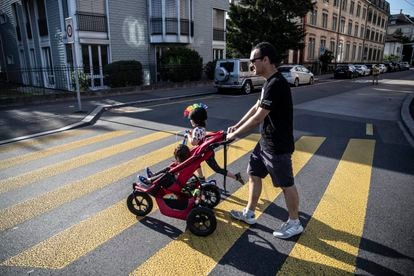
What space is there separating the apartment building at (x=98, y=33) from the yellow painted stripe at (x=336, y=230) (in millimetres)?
14657

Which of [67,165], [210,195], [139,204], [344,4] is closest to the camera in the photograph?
[139,204]

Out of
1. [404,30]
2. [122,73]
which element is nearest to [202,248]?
[122,73]

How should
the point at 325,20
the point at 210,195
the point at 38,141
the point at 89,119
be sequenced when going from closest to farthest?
the point at 210,195, the point at 38,141, the point at 89,119, the point at 325,20

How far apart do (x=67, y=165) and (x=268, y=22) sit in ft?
80.5

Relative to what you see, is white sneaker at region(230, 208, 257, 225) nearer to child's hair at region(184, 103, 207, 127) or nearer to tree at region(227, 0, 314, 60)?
child's hair at region(184, 103, 207, 127)

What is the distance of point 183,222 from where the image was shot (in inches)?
150

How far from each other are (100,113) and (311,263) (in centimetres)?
1012

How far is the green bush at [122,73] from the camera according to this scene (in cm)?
1711

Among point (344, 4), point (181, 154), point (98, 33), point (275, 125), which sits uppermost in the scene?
point (344, 4)

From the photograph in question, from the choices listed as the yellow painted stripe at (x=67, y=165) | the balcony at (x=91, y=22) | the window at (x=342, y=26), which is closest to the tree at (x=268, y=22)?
the balcony at (x=91, y=22)

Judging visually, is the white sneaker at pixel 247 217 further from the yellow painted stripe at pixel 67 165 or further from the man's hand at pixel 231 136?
the yellow painted stripe at pixel 67 165

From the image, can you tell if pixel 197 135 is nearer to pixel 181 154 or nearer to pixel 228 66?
pixel 181 154

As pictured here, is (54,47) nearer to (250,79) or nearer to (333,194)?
(250,79)

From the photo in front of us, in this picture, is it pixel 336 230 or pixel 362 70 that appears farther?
pixel 362 70
